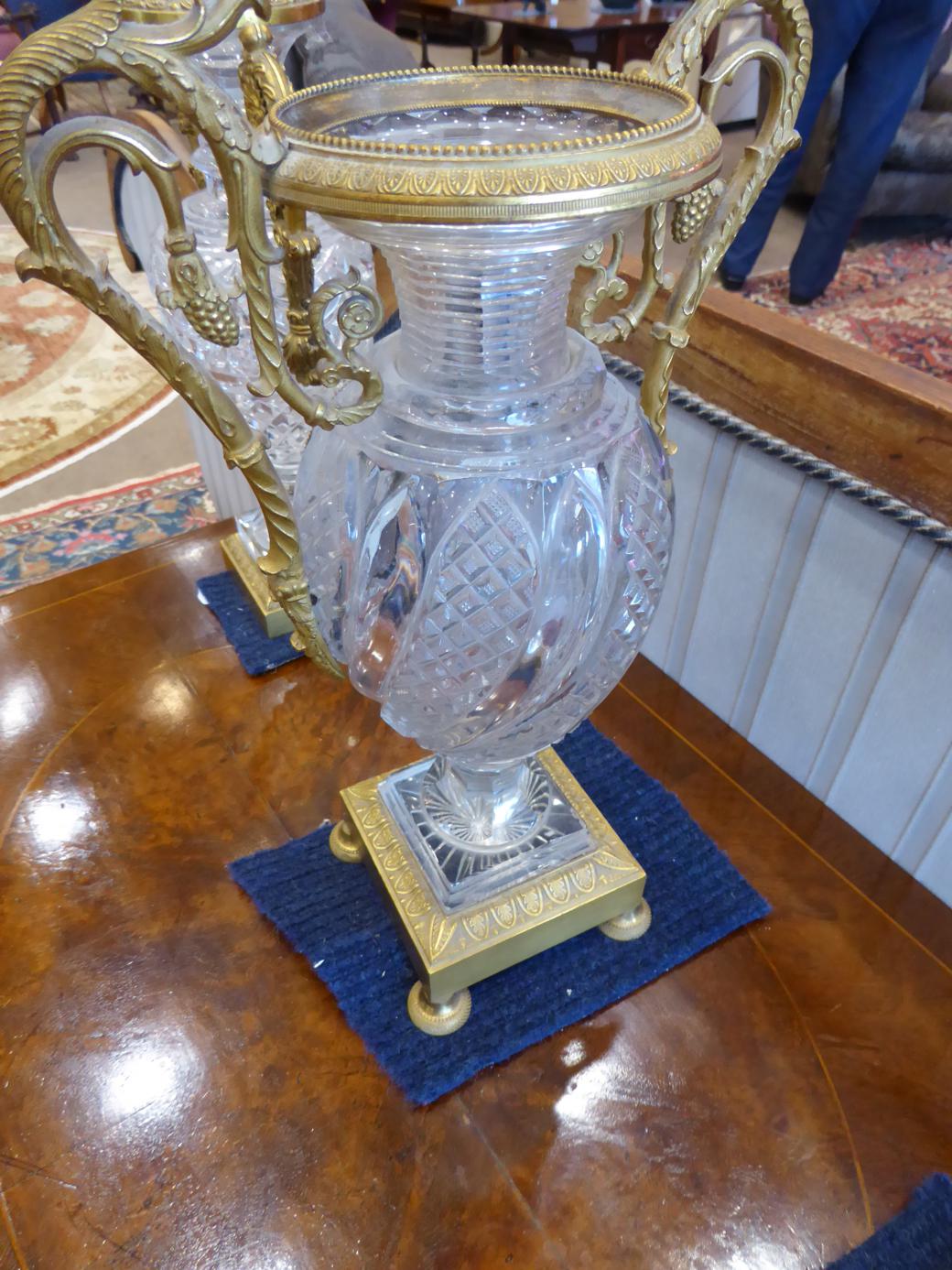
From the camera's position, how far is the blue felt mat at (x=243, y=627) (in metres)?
0.67

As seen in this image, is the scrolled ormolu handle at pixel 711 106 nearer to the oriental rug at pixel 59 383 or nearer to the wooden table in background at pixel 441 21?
the oriental rug at pixel 59 383

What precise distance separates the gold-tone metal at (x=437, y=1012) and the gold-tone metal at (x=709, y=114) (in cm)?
33

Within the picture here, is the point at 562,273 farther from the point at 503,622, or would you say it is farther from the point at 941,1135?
the point at 941,1135

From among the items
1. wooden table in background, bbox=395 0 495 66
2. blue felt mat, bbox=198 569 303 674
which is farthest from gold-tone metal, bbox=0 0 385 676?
wooden table in background, bbox=395 0 495 66

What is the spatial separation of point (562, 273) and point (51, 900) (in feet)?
1.46

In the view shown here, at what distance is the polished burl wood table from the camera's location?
383 mm

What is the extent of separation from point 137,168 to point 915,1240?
51 centimetres

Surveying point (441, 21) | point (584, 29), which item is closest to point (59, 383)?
point (584, 29)

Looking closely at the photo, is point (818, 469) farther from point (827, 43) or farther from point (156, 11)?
point (827, 43)

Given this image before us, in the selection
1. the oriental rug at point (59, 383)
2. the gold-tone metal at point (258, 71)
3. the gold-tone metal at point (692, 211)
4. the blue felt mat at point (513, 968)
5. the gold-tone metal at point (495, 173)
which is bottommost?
the oriental rug at point (59, 383)

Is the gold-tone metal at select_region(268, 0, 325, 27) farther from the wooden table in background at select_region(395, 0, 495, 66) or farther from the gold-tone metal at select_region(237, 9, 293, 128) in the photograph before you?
the wooden table in background at select_region(395, 0, 495, 66)

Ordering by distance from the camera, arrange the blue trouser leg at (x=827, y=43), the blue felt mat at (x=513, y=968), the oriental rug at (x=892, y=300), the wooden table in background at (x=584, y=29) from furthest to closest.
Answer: the wooden table in background at (x=584, y=29) → the oriental rug at (x=892, y=300) → the blue trouser leg at (x=827, y=43) → the blue felt mat at (x=513, y=968)

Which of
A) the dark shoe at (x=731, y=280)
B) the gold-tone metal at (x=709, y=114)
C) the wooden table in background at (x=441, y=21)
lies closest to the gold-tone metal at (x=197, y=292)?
the gold-tone metal at (x=709, y=114)

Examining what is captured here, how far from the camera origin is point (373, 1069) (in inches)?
17.3
